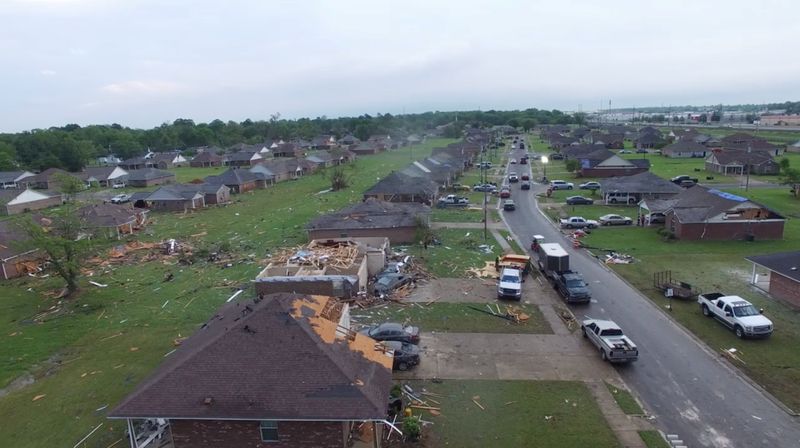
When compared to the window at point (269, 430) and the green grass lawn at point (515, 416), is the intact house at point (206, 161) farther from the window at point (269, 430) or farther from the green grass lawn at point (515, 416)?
the window at point (269, 430)

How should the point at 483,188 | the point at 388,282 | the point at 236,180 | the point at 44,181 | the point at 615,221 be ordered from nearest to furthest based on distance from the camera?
the point at 388,282 < the point at 615,221 < the point at 483,188 < the point at 236,180 < the point at 44,181

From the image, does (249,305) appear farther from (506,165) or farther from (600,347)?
(506,165)

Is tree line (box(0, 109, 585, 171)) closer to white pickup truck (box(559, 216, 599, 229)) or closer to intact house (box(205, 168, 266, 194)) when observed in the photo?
intact house (box(205, 168, 266, 194))

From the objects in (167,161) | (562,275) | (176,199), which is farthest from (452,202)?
(167,161)

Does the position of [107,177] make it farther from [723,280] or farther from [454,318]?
[723,280]

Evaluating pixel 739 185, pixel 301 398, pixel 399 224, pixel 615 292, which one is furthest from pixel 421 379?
pixel 739 185
